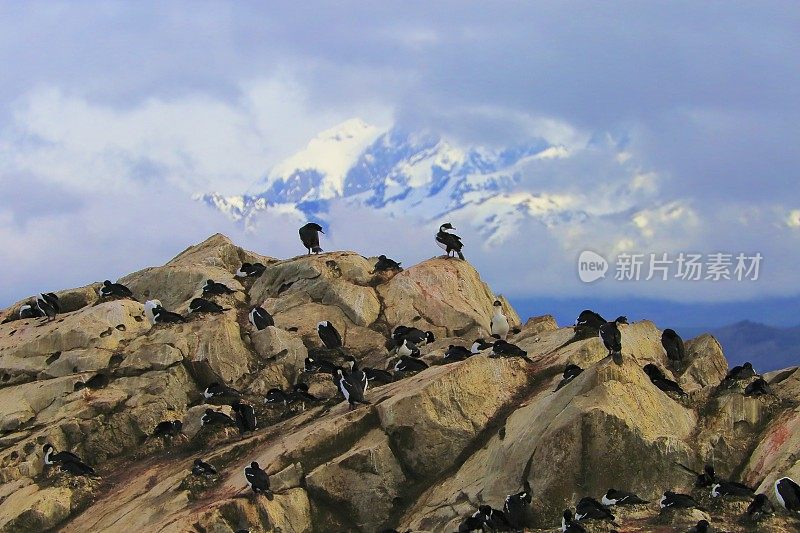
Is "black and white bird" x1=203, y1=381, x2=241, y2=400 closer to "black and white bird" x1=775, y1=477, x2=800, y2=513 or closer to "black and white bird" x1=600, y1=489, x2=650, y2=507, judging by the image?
"black and white bird" x1=600, y1=489, x2=650, y2=507

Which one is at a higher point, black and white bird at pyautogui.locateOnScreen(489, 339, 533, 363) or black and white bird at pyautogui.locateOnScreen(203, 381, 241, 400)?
black and white bird at pyautogui.locateOnScreen(489, 339, 533, 363)

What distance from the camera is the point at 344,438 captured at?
33.2 meters

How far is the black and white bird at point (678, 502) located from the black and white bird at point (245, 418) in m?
16.2

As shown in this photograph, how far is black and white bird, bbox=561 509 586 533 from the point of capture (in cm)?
2492

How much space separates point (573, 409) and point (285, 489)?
996cm

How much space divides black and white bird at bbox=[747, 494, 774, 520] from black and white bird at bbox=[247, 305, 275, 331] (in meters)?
22.3

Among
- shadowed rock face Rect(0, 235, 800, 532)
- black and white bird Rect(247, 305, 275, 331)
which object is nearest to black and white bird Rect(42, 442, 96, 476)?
shadowed rock face Rect(0, 235, 800, 532)

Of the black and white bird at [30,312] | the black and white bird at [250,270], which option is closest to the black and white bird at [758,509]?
the black and white bird at [250,270]

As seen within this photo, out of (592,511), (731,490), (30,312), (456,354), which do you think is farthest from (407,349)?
(30,312)

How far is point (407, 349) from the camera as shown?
1566 inches

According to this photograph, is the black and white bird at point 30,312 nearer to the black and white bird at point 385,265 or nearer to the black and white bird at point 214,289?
the black and white bird at point 214,289

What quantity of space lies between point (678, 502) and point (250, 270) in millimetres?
27873

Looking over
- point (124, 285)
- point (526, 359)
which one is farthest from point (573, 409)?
point (124, 285)

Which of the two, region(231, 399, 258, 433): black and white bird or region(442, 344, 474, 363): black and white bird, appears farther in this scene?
region(442, 344, 474, 363): black and white bird
